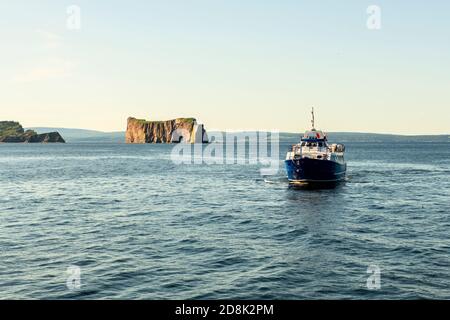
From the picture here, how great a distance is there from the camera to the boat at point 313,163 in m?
53.3

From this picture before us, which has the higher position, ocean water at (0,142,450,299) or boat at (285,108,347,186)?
boat at (285,108,347,186)

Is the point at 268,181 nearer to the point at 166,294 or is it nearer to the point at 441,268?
the point at 441,268

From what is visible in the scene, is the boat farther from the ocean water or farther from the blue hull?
the ocean water

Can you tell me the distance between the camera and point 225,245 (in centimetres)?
2491

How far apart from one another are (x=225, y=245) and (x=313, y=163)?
3100cm

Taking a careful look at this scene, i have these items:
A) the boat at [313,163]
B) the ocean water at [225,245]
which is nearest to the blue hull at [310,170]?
the boat at [313,163]

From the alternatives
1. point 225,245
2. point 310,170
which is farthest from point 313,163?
point 225,245

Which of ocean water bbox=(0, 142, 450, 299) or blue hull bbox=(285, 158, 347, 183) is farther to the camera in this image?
blue hull bbox=(285, 158, 347, 183)

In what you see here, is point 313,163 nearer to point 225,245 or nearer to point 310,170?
point 310,170

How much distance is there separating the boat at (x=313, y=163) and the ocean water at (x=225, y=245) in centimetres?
537

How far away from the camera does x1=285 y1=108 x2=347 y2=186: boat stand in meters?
53.3

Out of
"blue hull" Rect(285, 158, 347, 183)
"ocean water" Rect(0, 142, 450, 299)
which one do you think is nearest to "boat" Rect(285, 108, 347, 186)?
"blue hull" Rect(285, 158, 347, 183)

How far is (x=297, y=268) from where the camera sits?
66.5ft
